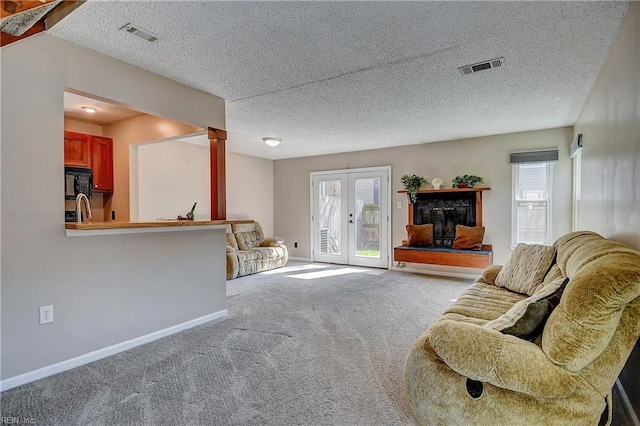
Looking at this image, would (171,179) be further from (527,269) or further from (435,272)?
(527,269)

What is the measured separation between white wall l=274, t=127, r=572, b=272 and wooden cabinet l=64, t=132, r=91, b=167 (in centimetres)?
418

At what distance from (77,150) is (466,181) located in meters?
5.54

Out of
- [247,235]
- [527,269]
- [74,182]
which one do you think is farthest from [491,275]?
[74,182]

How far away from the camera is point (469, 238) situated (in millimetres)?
5258

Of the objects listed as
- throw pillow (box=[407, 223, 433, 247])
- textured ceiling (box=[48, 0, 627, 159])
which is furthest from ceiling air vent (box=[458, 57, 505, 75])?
throw pillow (box=[407, 223, 433, 247])

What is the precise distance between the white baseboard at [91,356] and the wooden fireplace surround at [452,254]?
10.9ft

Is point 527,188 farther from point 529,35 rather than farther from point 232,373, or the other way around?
point 232,373

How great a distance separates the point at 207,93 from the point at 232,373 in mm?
2697

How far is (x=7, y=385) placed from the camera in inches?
84.0

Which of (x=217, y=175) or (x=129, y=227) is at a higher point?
(x=217, y=175)

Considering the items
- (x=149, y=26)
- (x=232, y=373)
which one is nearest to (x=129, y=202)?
(x=149, y=26)

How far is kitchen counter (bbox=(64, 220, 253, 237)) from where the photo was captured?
2.42m

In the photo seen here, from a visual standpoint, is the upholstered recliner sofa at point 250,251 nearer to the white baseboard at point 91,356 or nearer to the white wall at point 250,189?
the white wall at point 250,189

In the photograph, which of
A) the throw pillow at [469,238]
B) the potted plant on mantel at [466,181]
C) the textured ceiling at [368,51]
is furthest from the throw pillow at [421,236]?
the textured ceiling at [368,51]
